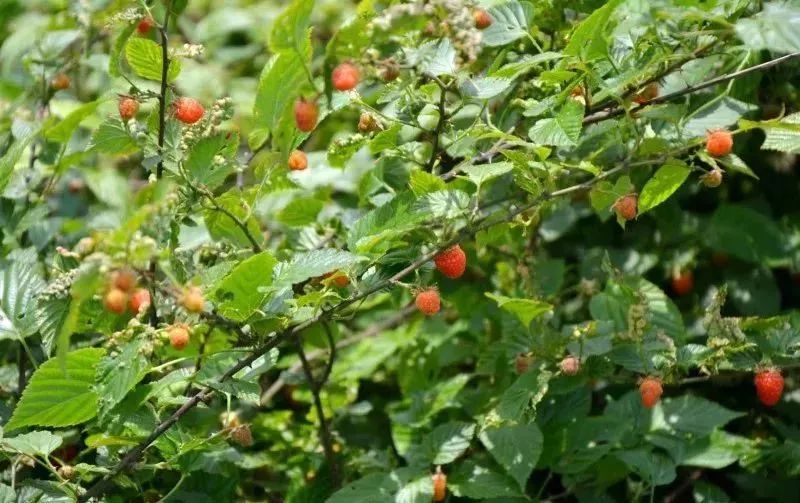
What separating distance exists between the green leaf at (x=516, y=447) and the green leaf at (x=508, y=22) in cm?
71

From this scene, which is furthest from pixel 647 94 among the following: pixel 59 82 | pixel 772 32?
pixel 59 82

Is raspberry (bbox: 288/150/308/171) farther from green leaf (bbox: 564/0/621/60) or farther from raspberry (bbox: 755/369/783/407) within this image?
raspberry (bbox: 755/369/783/407)

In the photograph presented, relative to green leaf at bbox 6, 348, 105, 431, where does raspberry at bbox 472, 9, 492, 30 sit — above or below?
above

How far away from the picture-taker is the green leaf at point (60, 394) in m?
1.59

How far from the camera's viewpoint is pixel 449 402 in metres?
2.11

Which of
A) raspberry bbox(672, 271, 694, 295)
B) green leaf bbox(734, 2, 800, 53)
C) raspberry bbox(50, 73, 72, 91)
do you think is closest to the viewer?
green leaf bbox(734, 2, 800, 53)

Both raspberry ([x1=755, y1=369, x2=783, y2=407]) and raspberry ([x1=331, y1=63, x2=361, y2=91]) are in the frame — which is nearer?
raspberry ([x1=331, y1=63, x2=361, y2=91])

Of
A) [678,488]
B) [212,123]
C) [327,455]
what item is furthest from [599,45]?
[678,488]

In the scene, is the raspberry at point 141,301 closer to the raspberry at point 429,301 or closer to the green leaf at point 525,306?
the raspberry at point 429,301

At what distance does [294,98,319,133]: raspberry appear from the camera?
4.61 ft

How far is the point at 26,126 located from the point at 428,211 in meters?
1.03

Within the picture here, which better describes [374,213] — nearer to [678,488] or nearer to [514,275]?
[514,275]

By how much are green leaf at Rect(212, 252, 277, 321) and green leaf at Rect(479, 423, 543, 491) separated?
602 millimetres

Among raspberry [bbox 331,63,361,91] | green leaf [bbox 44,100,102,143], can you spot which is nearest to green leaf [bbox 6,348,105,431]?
green leaf [bbox 44,100,102,143]
